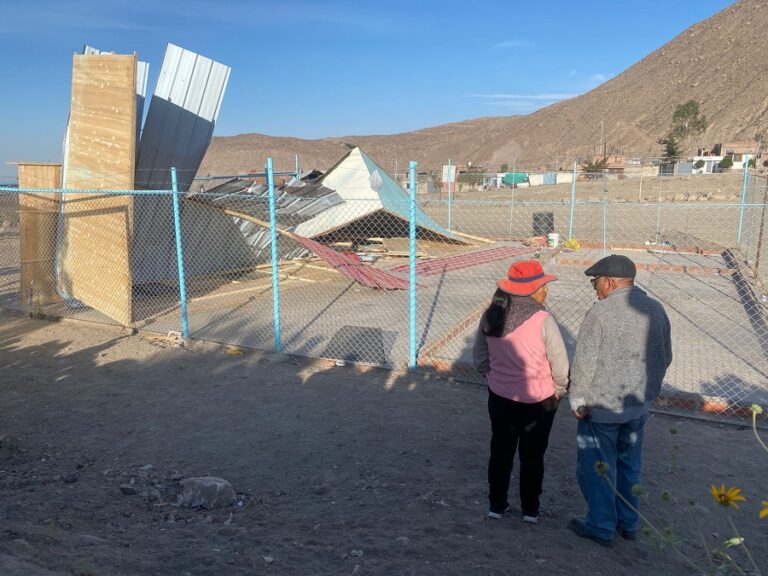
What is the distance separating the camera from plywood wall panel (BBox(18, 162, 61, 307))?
9.86 m

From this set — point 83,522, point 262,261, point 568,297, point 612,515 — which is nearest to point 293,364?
point 83,522

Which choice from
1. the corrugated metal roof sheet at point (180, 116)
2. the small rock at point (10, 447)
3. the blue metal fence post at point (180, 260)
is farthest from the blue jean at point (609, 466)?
the corrugated metal roof sheet at point (180, 116)

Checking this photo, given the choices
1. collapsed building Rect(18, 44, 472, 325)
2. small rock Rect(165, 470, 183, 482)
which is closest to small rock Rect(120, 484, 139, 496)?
small rock Rect(165, 470, 183, 482)

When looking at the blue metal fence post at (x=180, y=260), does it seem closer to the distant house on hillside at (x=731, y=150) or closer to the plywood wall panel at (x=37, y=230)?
the plywood wall panel at (x=37, y=230)

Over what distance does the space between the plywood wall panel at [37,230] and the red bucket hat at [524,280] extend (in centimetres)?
872

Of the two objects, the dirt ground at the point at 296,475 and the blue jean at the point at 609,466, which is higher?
the blue jean at the point at 609,466

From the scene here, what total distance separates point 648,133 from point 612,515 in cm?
7973

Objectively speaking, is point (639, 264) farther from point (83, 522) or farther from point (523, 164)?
point (523, 164)

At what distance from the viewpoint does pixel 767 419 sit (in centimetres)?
538

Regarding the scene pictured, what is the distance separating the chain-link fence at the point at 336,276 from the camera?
7492 mm

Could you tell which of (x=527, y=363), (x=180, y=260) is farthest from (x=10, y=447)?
(x=527, y=363)

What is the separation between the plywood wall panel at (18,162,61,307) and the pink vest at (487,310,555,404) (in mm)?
8799

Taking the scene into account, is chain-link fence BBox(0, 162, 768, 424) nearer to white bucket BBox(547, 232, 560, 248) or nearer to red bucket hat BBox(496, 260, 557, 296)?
white bucket BBox(547, 232, 560, 248)

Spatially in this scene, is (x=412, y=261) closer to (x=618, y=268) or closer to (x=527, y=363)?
(x=527, y=363)
